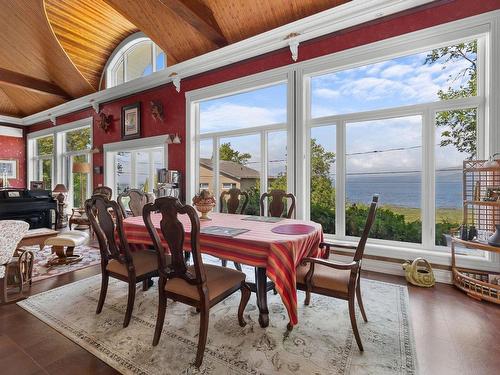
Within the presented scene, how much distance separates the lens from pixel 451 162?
122 inches

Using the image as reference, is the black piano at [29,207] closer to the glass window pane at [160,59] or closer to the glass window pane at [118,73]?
the glass window pane at [118,73]

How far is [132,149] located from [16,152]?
19.2 feet

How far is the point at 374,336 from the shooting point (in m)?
1.93

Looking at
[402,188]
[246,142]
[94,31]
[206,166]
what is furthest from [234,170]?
[94,31]

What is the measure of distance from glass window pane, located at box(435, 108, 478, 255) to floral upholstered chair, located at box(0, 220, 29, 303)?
14.7 feet

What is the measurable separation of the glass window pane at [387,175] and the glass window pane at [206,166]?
99.4 inches

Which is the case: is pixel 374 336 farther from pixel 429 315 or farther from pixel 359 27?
pixel 359 27

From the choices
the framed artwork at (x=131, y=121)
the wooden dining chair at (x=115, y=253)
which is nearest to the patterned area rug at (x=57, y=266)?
the wooden dining chair at (x=115, y=253)

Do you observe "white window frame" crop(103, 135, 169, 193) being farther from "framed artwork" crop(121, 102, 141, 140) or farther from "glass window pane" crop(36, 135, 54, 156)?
"glass window pane" crop(36, 135, 54, 156)

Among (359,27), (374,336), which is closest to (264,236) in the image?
(374,336)

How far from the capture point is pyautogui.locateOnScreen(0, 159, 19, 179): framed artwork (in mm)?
8508

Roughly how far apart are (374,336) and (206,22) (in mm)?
4511

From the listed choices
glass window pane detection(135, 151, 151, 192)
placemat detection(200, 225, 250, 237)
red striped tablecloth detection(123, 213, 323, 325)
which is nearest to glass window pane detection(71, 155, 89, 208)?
glass window pane detection(135, 151, 151, 192)

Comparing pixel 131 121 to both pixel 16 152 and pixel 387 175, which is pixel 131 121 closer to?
pixel 387 175
